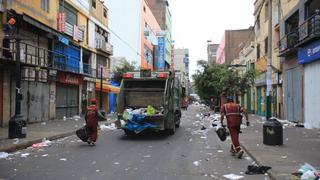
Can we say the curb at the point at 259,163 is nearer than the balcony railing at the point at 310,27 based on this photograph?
Yes

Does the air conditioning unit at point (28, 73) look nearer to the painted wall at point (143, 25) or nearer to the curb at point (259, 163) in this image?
the curb at point (259, 163)

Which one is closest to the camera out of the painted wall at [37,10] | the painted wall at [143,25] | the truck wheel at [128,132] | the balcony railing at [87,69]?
the truck wheel at [128,132]

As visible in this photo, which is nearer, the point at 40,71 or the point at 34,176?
the point at 34,176

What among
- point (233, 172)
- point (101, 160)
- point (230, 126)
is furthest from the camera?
point (230, 126)

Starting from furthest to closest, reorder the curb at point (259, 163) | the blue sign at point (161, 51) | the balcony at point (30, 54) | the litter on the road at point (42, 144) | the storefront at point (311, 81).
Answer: the blue sign at point (161, 51)
the storefront at point (311, 81)
the balcony at point (30, 54)
the litter on the road at point (42, 144)
the curb at point (259, 163)

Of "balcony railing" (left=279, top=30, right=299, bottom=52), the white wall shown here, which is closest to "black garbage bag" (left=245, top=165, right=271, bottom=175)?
"balcony railing" (left=279, top=30, right=299, bottom=52)

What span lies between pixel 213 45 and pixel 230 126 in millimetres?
164434

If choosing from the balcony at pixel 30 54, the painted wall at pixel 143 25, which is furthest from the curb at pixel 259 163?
the painted wall at pixel 143 25

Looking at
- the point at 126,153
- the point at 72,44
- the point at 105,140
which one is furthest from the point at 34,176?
the point at 72,44

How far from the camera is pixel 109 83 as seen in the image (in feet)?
158

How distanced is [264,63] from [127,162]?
32275 mm

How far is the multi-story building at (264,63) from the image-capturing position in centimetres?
3441

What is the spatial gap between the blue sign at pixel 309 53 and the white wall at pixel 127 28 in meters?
41.8

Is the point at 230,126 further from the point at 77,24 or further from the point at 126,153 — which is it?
the point at 77,24
